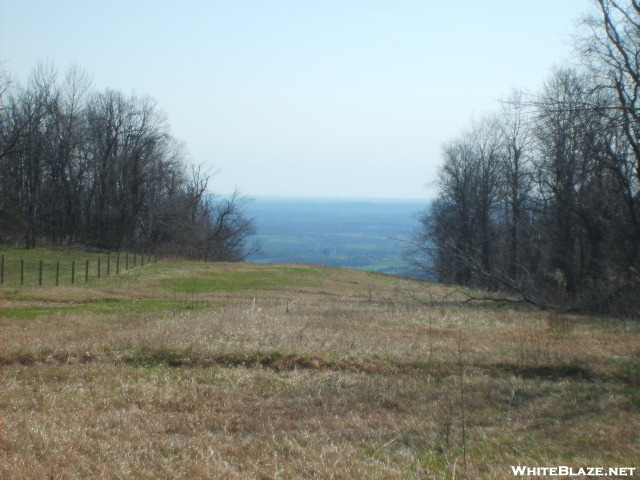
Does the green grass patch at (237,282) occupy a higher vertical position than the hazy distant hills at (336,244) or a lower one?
lower

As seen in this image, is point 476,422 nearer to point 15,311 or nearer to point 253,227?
point 15,311

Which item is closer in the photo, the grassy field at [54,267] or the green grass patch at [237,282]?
the grassy field at [54,267]

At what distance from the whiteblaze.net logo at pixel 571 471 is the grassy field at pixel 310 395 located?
0.13 m

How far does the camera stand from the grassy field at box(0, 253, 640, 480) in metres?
6.57

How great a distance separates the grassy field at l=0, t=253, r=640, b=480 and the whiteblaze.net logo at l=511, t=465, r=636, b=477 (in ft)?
0.43

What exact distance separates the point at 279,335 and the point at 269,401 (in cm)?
428

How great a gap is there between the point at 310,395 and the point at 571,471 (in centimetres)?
436

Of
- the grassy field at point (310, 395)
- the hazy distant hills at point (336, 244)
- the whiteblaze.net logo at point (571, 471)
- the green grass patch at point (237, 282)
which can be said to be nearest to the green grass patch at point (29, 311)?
the grassy field at point (310, 395)

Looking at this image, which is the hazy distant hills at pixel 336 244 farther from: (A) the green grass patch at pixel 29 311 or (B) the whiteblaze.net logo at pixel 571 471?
(B) the whiteblaze.net logo at pixel 571 471

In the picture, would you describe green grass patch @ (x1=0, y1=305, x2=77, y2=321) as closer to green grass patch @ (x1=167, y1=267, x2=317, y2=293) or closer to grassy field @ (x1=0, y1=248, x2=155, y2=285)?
green grass patch @ (x1=167, y1=267, x2=317, y2=293)

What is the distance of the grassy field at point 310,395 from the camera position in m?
6.57

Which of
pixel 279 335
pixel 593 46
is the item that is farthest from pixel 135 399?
pixel 593 46

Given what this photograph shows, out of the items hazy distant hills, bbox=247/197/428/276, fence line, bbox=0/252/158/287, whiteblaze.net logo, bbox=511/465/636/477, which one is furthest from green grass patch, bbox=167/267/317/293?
whiteblaze.net logo, bbox=511/465/636/477

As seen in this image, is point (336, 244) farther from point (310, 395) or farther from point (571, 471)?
point (571, 471)
